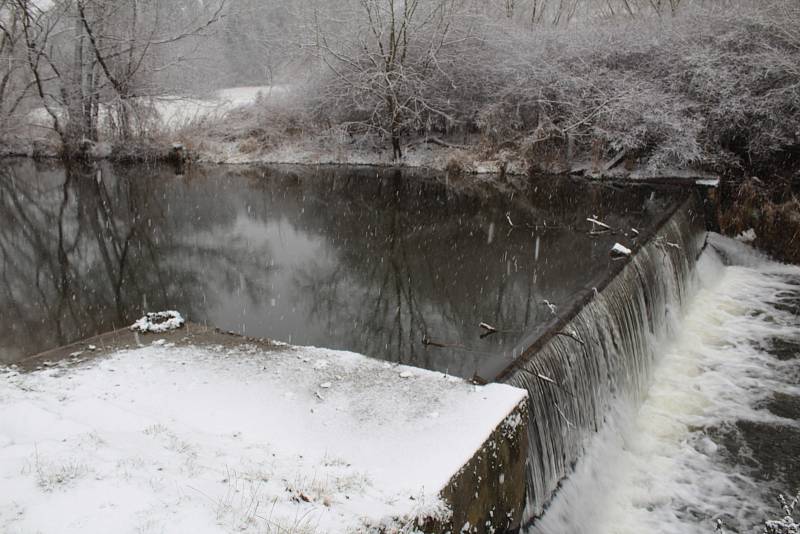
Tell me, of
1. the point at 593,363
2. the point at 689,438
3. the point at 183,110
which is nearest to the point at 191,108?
the point at 183,110

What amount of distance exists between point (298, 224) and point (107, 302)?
477 cm

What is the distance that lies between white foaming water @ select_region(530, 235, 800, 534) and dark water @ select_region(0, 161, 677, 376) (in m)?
1.37

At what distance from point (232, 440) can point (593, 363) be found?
351 cm

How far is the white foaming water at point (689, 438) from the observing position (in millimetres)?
4664

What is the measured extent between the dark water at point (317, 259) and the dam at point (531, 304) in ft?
0.14

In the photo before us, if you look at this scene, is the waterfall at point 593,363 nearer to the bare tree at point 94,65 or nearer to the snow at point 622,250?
the snow at point 622,250

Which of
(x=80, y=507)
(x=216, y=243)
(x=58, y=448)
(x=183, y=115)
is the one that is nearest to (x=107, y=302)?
(x=216, y=243)

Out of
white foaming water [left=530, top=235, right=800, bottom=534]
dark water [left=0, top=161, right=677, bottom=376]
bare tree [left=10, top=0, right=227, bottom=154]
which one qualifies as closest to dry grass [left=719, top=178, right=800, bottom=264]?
dark water [left=0, top=161, right=677, bottom=376]

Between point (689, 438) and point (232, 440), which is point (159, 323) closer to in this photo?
point (232, 440)

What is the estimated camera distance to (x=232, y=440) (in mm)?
3393

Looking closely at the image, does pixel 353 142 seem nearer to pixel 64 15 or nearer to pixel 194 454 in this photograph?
pixel 64 15

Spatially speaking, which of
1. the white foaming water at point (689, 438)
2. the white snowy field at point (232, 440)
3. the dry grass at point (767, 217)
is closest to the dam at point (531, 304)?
the white foaming water at point (689, 438)

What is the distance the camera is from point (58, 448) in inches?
118

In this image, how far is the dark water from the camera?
6.51 metres
